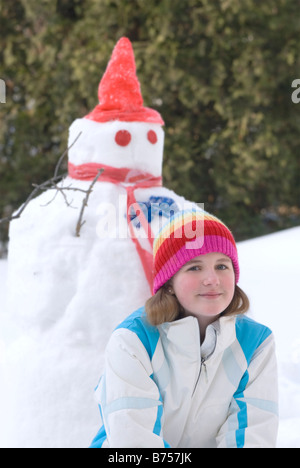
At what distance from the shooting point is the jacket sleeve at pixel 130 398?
3.67 ft

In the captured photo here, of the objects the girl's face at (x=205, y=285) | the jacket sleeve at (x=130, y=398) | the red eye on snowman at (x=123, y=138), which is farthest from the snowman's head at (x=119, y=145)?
the jacket sleeve at (x=130, y=398)

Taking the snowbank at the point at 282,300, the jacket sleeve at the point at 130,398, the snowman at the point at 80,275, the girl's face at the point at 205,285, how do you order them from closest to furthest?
the jacket sleeve at the point at 130,398
the girl's face at the point at 205,285
the snowman at the point at 80,275
the snowbank at the point at 282,300

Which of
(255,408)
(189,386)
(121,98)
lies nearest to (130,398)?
(189,386)

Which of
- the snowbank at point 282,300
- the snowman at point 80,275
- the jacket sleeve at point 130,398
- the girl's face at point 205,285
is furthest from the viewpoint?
the snowbank at point 282,300

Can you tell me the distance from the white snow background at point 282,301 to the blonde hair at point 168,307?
1.76 feet

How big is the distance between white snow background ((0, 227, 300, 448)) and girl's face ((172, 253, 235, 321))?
0.61 m

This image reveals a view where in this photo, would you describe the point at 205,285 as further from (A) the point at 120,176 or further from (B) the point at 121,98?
(B) the point at 121,98

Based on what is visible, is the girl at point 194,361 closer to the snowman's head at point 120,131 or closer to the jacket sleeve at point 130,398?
the jacket sleeve at point 130,398

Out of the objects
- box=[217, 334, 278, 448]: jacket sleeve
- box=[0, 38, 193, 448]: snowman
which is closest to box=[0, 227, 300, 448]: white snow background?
box=[0, 38, 193, 448]: snowman

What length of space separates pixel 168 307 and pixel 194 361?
0.46 ft

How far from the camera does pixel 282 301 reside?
2.34 meters
